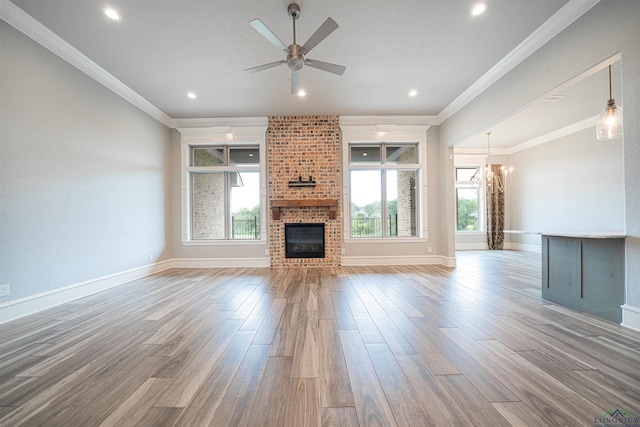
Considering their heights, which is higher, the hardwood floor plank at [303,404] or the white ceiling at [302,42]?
the white ceiling at [302,42]

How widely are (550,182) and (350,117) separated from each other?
236 inches

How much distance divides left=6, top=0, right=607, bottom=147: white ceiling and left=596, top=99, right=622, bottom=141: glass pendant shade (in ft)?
3.54

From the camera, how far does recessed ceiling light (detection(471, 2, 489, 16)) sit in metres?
2.67

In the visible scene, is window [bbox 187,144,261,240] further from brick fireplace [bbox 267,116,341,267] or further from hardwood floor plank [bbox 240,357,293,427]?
hardwood floor plank [bbox 240,357,293,427]

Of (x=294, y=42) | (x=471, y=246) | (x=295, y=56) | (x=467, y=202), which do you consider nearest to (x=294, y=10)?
(x=294, y=42)

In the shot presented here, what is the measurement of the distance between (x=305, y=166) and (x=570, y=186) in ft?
21.9

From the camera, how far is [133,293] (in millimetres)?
3639

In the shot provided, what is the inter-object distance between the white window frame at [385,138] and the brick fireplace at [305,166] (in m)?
0.20

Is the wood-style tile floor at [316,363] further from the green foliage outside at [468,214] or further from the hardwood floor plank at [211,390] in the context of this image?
the green foliage outside at [468,214]

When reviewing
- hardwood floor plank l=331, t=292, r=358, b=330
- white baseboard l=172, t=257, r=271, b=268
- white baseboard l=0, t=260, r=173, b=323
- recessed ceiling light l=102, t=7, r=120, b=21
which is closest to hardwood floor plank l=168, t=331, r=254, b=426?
hardwood floor plank l=331, t=292, r=358, b=330

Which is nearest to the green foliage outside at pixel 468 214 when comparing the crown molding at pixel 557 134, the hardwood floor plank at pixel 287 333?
the crown molding at pixel 557 134

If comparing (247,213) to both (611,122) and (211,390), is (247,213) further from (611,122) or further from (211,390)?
(611,122)

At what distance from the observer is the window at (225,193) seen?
5.91 metres

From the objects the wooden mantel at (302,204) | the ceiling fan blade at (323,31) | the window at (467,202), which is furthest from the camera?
the window at (467,202)
